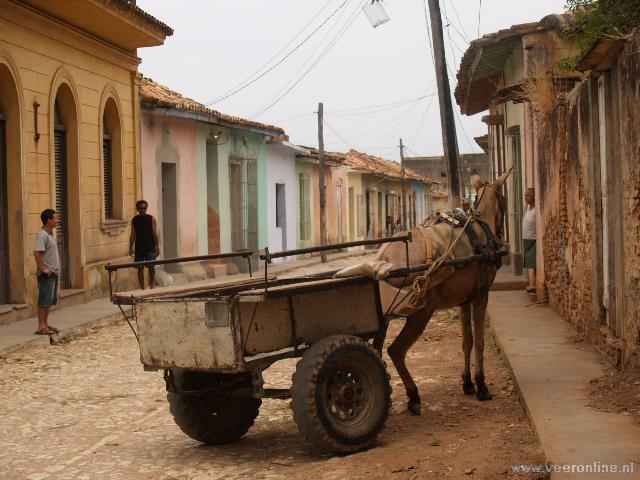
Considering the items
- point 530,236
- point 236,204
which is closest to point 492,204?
point 530,236

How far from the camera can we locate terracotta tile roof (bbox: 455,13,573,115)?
14133 millimetres

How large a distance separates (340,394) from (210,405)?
3.00 feet

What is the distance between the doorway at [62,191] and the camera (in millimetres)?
15195

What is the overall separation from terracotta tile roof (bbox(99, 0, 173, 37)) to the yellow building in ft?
0.08

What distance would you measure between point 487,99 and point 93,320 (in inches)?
464

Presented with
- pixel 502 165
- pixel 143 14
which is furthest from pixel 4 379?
pixel 502 165

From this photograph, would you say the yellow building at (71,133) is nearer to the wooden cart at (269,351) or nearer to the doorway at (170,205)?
the doorway at (170,205)

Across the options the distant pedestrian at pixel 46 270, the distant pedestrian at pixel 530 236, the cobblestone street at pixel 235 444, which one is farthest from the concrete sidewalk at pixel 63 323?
the distant pedestrian at pixel 530 236

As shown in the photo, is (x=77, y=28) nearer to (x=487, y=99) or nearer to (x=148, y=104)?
(x=148, y=104)

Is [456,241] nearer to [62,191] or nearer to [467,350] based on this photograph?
[467,350]

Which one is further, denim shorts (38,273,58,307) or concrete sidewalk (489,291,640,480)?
denim shorts (38,273,58,307)

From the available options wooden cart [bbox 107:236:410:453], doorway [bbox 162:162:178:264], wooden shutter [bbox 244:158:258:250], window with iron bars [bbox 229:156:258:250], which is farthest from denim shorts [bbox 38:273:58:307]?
wooden shutter [bbox 244:158:258:250]

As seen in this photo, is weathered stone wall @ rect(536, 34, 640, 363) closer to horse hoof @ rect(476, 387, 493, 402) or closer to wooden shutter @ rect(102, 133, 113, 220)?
horse hoof @ rect(476, 387, 493, 402)

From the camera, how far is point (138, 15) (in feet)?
52.9
